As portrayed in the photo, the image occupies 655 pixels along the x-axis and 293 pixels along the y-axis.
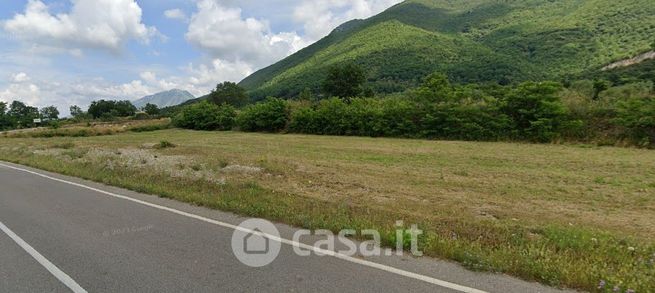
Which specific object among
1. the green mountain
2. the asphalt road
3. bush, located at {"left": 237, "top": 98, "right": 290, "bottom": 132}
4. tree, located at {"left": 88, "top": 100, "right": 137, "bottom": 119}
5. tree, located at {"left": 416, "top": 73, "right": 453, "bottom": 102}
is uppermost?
the green mountain

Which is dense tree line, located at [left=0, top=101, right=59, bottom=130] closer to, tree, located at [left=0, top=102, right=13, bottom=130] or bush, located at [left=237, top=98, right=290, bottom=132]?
tree, located at [left=0, top=102, right=13, bottom=130]

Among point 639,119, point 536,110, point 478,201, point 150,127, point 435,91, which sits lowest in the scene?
point 478,201

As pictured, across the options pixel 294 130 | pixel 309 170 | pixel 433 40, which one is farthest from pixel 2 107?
pixel 309 170

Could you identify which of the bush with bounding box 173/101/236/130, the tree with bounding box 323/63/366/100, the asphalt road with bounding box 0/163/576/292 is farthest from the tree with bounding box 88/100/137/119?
the asphalt road with bounding box 0/163/576/292

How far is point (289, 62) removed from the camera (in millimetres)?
152000

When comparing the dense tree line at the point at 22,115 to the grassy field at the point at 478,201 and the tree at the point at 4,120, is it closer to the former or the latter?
the tree at the point at 4,120

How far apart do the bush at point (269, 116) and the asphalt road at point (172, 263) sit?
40.4m

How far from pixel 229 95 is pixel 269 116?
185 ft

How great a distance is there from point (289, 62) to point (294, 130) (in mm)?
111651

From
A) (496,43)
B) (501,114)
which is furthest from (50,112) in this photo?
(501,114)

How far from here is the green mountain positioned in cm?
A: 7238

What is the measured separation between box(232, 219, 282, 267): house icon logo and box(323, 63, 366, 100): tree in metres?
61.3

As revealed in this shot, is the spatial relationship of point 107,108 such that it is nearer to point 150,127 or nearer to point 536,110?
point 150,127

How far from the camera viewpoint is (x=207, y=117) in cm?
6128
